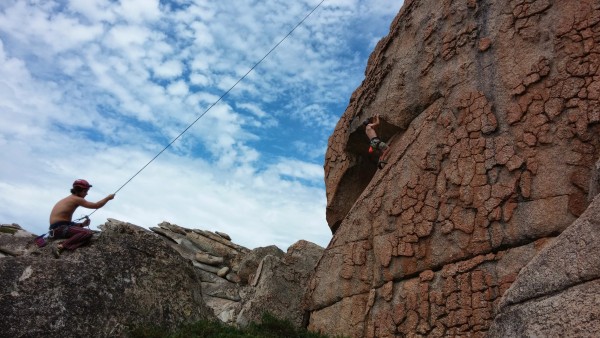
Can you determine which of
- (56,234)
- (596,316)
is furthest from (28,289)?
(596,316)

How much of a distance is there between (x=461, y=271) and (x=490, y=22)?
417cm

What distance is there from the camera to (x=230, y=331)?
28.9ft

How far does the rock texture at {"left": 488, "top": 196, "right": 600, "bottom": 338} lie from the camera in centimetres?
420

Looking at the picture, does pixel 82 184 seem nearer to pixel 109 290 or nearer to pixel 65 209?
pixel 65 209

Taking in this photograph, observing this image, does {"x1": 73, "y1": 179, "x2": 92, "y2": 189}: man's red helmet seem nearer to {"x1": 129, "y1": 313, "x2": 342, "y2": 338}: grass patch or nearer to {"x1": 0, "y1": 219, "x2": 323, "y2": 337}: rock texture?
{"x1": 0, "y1": 219, "x2": 323, "y2": 337}: rock texture

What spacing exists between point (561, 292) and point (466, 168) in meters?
3.91

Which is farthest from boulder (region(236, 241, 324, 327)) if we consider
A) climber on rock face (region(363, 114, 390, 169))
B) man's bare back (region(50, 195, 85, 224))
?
man's bare back (region(50, 195, 85, 224))

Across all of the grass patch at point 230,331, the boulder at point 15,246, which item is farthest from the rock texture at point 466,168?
the boulder at point 15,246

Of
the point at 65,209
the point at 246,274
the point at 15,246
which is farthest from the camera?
the point at 246,274

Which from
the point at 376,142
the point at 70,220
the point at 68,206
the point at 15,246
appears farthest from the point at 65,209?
the point at 376,142

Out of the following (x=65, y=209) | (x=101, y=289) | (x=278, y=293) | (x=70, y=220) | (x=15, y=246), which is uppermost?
(x=65, y=209)

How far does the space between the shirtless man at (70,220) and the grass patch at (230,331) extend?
2.00 meters

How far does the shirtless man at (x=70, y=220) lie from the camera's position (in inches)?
351

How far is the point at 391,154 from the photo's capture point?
10.0m
